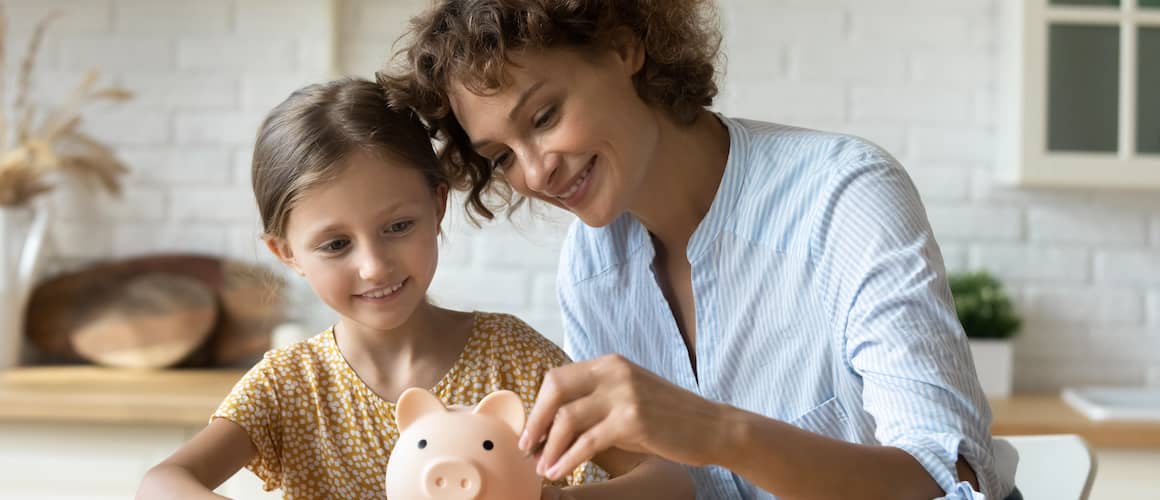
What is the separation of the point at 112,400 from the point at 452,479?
1.68 m

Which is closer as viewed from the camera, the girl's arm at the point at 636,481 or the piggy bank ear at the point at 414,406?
the piggy bank ear at the point at 414,406

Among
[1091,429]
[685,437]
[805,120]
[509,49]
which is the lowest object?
[1091,429]

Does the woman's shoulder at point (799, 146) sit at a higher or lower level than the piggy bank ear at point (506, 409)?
higher

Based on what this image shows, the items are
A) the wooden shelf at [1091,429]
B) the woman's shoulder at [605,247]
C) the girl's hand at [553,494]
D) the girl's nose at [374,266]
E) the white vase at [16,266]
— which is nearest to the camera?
the girl's hand at [553,494]

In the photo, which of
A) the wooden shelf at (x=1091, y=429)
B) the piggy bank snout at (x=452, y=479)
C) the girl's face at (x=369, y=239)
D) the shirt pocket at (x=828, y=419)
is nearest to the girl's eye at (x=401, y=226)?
the girl's face at (x=369, y=239)

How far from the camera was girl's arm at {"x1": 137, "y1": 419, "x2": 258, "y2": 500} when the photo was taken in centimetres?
113

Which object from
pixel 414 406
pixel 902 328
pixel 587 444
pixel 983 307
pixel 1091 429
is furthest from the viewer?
pixel 983 307

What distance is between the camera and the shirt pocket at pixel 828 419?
1393mm

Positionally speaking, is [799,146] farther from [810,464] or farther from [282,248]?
[282,248]

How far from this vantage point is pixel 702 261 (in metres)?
1.43

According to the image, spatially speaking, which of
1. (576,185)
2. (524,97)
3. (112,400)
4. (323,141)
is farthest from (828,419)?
(112,400)

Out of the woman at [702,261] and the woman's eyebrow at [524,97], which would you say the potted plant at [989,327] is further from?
the woman's eyebrow at [524,97]

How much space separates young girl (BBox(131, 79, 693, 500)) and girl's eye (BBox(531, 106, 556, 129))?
130 mm

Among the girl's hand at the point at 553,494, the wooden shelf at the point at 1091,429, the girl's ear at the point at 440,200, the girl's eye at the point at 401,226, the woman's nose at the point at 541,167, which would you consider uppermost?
the woman's nose at the point at 541,167
